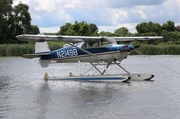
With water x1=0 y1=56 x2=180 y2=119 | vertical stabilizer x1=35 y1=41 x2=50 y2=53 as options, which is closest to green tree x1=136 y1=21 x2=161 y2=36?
vertical stabilizer x1=35 y1=41 x2=50 y2=53

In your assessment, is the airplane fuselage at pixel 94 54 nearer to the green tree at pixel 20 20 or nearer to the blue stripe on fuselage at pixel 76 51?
the blue stripe on fuselage at pixel 76 51

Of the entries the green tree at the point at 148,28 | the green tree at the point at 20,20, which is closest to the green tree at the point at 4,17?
the green tree at the point at 20,20

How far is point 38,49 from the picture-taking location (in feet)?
59.3

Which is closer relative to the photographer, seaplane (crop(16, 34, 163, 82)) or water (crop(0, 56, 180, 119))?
water (crop(0, 56, 180, 119))

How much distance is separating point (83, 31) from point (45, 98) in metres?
55.4

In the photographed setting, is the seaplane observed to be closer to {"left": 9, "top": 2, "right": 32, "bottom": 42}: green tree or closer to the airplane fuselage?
the airplane fuselage

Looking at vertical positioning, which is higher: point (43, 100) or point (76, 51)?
point (76, 51)

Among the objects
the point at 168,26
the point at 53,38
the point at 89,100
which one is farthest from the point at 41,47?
the point at 168,26

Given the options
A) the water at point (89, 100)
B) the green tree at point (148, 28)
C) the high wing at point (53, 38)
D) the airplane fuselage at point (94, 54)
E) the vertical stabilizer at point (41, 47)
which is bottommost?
the water at point (89, 100)

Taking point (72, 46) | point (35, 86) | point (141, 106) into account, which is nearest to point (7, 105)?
point (141, 106)

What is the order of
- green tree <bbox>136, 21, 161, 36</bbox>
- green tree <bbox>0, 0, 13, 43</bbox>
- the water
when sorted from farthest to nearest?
green tree <bbox>136, 21, 161, 36</bbox>
green tree <bbox>0, 0, 13, 43</bbox>
the water

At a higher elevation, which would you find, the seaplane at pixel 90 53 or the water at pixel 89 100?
the seaplane at pixel 90 53

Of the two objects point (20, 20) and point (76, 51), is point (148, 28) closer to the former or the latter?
point (20, 20)

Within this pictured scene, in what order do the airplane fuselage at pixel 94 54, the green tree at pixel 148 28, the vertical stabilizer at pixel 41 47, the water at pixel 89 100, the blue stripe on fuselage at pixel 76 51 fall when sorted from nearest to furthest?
the water at pixel 89 100
the airplane fuselage at pixel 94 54
the blue stripe on fuselage at pixel 76 51
the vertical stabilizer at pixel 41 47
the green tree at pixel 148 28
